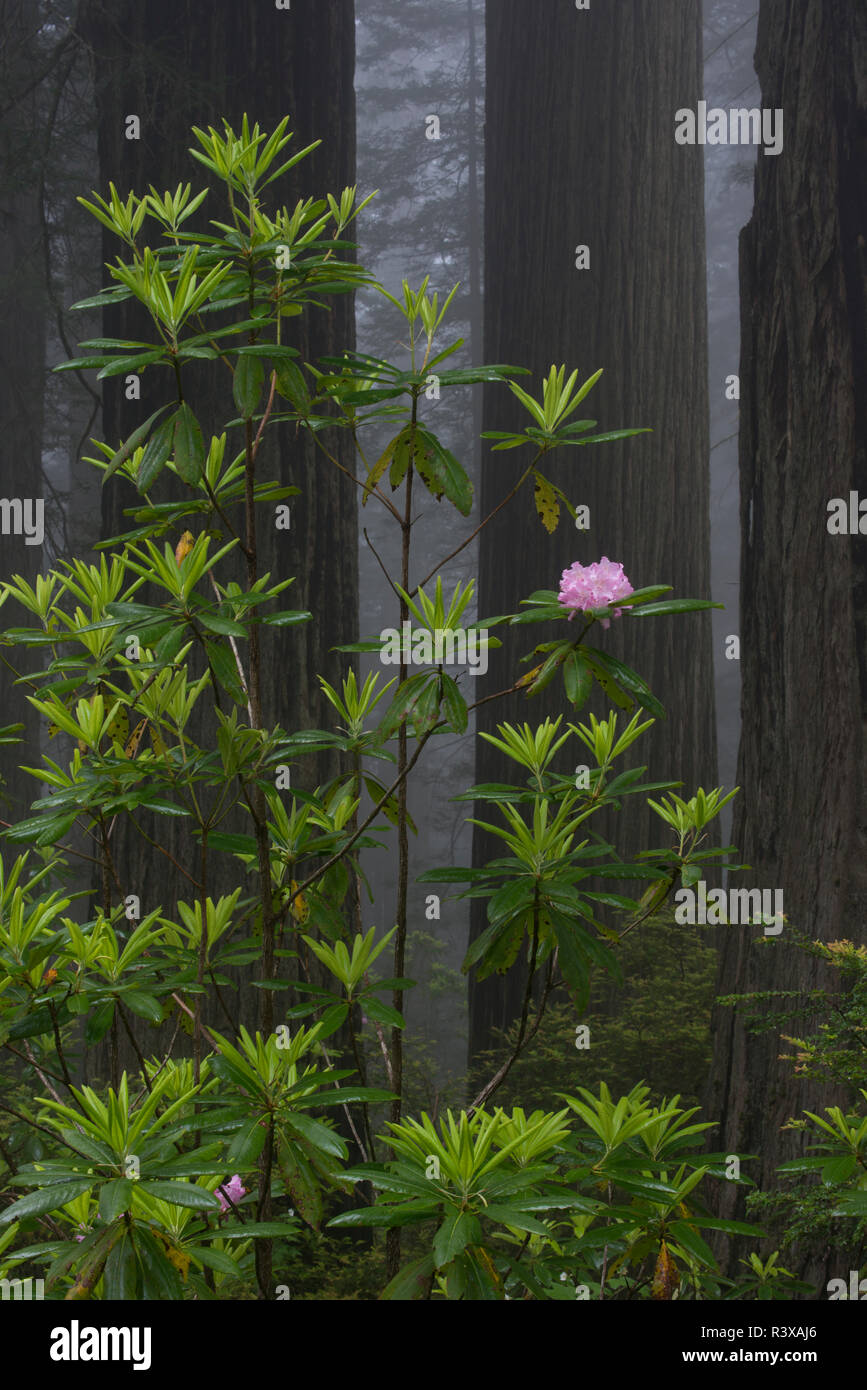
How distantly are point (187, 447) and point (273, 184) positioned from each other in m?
2.80

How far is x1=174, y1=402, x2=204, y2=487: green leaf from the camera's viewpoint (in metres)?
1.80

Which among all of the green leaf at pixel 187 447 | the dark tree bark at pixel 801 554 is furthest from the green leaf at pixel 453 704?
the dark tree bark at pixel 801 554

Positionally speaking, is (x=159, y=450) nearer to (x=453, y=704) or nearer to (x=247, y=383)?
(x=247, y=383)

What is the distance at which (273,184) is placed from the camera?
4.14 metres

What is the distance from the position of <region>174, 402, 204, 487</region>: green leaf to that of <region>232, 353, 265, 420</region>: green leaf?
9 cm

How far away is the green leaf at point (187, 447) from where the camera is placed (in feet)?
5.90

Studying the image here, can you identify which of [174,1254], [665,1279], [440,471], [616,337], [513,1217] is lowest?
[665,1279]

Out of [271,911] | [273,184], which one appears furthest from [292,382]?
[273,184]

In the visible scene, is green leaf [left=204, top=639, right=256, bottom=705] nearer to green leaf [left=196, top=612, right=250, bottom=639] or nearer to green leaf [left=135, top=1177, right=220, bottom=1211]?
green leaf [left=196, top=612, right=250, bottom=639]

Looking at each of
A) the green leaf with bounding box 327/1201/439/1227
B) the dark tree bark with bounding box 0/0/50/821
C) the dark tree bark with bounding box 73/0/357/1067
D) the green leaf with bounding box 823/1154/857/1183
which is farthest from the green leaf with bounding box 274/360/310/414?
the dark tree bark with bounding box 0/0/50/821

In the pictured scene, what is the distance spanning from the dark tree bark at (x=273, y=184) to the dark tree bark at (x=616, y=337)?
4.87ft

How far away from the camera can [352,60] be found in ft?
15.2

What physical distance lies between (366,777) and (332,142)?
3281 mm
